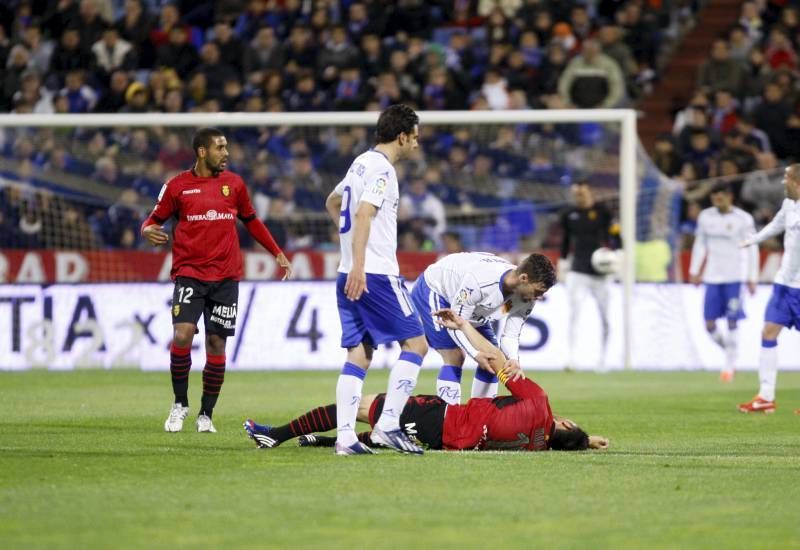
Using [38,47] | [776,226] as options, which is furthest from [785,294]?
[38,47]

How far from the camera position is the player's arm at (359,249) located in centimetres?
942

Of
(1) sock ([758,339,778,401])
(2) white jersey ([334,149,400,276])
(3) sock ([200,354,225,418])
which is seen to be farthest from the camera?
(1) sock ([758,339,778,401])

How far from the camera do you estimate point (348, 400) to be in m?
9.70

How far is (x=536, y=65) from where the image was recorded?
25578mm

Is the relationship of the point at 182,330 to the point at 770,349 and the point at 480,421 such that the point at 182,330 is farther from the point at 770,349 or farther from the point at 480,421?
the point at 770,349

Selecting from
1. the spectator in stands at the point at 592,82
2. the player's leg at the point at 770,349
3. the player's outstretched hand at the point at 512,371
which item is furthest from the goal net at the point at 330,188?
the player's outstretched hand at the point at 512,371

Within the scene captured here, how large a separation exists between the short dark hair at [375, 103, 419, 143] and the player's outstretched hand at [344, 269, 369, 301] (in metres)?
0.92

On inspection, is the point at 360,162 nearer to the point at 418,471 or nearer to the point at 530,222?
the point at 418,471

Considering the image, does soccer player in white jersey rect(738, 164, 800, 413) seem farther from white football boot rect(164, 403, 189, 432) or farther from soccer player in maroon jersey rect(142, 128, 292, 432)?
white football boot rect(164, 403, 189, 432)

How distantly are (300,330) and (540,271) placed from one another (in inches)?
409

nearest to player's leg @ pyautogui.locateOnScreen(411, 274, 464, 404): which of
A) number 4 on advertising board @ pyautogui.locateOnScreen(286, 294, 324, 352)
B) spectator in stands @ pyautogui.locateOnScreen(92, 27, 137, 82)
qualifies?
number 4 on advertising board @ pyautogui.locateOnScreen(286, 294, 324, 352)

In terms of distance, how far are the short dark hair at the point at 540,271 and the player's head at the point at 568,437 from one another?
0.96 m

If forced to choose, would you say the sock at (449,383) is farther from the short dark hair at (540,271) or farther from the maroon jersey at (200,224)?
the maroon jersey at (200,224)

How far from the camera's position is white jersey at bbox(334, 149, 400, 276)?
958cm
